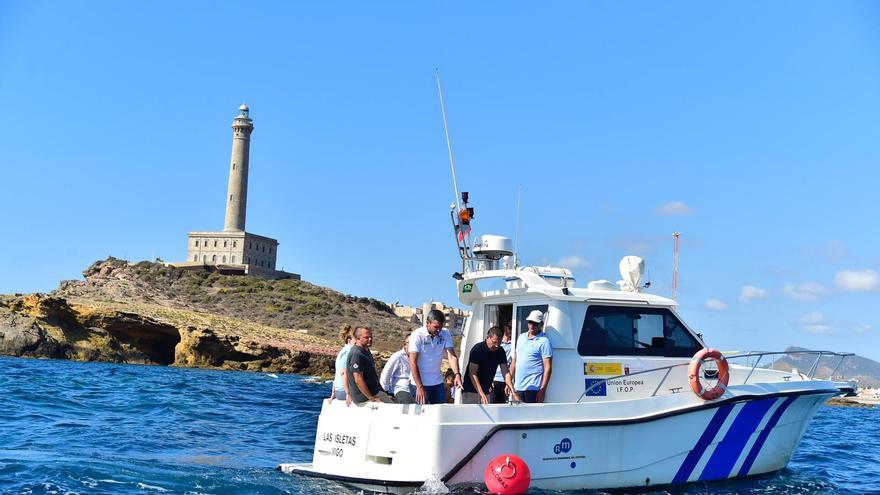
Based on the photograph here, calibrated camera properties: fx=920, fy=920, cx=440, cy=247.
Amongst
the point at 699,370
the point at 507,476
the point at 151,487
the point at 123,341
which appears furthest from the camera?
the point at 123,341

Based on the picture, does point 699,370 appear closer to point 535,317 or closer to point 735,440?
point 735,440

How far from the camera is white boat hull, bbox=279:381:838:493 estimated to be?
905cm

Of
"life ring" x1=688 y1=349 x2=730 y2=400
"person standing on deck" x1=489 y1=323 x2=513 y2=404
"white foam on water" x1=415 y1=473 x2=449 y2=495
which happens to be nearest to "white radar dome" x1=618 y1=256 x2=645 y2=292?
"life ring" x1=688 y1=349 x2=730 y2=400

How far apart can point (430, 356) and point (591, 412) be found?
177cm

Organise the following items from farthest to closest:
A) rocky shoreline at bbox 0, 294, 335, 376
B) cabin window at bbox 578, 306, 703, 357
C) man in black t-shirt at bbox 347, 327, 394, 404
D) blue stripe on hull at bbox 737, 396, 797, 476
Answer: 1. rocky shoreline at bbox 0, 294, 335, 376
2. blue stripe on hull at bbox 737, 396, 797, 476
3. cabin window at bbox 578, 306, 703, 357
4. man in black t-shirt at bbox 347, 327, 394, 404

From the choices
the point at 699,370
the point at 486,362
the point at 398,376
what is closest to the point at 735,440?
the point at 699,370

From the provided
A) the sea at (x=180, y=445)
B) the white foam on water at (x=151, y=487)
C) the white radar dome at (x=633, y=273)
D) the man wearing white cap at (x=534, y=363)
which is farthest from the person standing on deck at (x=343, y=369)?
the white radar dome at (x=633, y=273)

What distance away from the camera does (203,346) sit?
4256cm

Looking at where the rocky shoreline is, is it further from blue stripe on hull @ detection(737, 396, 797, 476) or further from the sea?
blue stripe on hull @ detection(737, 396, 797, 476)

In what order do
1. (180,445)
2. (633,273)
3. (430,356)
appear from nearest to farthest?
(430,356) → (633,273) → (180,445)

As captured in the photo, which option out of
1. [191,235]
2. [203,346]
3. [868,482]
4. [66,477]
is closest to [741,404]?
[868,482]

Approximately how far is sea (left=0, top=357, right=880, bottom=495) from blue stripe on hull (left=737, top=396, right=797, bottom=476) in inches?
8.1

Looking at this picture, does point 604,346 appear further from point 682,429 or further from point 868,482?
point 868,482

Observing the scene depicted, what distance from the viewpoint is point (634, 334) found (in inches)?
431
